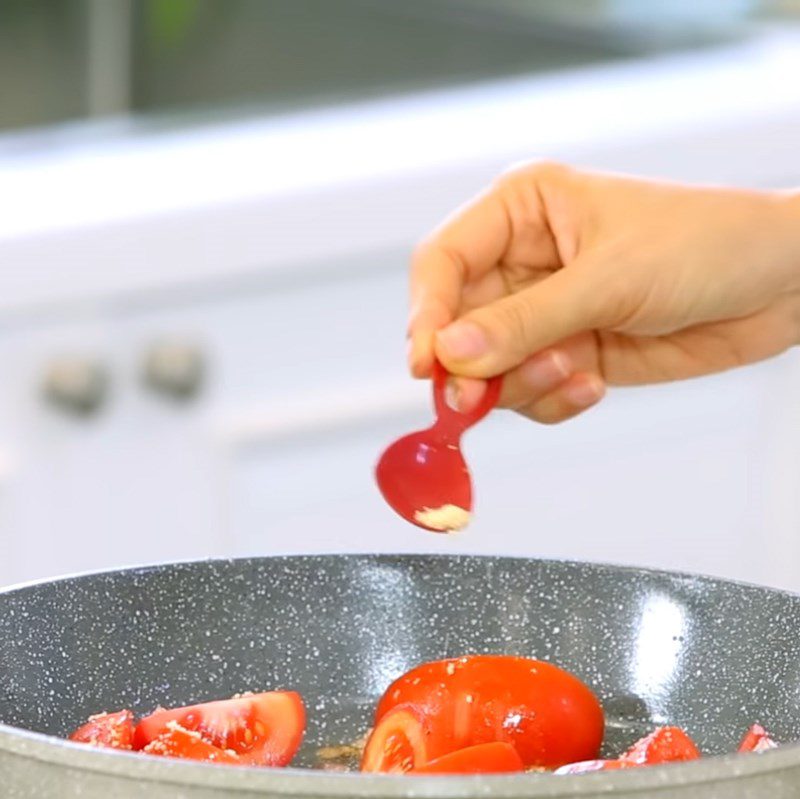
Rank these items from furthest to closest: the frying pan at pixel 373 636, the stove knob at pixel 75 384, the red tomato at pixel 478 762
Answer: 1. the stove knob at pixel 75 384
2. the frying pan at pixel 373 636
3. the red tomato at pixel 478 762

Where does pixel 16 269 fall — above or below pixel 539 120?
below

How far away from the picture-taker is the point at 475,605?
2.47 ft

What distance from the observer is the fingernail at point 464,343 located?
34.1 inches

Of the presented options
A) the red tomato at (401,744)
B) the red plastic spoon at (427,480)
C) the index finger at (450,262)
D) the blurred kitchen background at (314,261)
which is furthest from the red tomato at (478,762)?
the blurred kitchen background at (314,261)

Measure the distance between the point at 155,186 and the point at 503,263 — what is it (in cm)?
54

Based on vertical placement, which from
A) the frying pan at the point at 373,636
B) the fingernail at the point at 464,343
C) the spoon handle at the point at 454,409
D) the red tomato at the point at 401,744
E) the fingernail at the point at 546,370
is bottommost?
the red tomato at the point at 401,744

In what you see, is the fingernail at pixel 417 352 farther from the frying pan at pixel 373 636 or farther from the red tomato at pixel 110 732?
the red tomato at pixel 110 732

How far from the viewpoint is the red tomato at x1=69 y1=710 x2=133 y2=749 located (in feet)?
2.10

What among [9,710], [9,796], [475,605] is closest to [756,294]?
[475,605]

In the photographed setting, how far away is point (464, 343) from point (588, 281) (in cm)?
9

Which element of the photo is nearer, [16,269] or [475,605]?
[475,605]

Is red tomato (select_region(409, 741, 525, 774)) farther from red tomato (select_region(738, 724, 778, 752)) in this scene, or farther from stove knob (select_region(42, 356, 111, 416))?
stove knob (select_region(42, 356, 111, 416))

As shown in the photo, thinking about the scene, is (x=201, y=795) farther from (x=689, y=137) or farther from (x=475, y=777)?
(x=689, y=137)

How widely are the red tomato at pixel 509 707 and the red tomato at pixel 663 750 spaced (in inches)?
1.5
